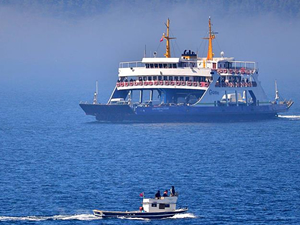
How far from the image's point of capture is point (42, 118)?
535 feet

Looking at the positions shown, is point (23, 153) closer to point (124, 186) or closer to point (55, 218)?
point (124, 186)

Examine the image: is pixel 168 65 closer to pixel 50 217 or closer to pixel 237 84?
pixel 237 84

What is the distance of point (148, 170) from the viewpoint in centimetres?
10319

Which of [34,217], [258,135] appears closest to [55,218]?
[34,217]

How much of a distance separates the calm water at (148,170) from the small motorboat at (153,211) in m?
0.53

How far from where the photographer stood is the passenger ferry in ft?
476

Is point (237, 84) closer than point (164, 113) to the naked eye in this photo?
No

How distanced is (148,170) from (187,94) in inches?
1993

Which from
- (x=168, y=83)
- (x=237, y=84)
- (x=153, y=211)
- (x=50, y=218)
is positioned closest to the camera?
(x=50, y=218)

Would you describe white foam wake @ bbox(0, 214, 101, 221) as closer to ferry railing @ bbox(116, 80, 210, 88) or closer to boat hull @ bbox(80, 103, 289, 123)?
boat hull @ bbox(80, 103, 289, 123)

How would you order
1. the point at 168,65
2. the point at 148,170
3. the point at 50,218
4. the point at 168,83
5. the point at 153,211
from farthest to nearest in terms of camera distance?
1. the point at 168,65
2. the point at 168,83
3. the point at 148,170
4. the point at 153,211
5. the point at 50,218

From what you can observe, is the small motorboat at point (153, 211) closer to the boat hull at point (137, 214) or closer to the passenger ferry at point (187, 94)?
the boat hull at point (137, 214)

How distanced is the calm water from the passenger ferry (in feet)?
7.70

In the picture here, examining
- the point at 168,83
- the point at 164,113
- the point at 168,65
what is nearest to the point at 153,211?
the point at 164,113
